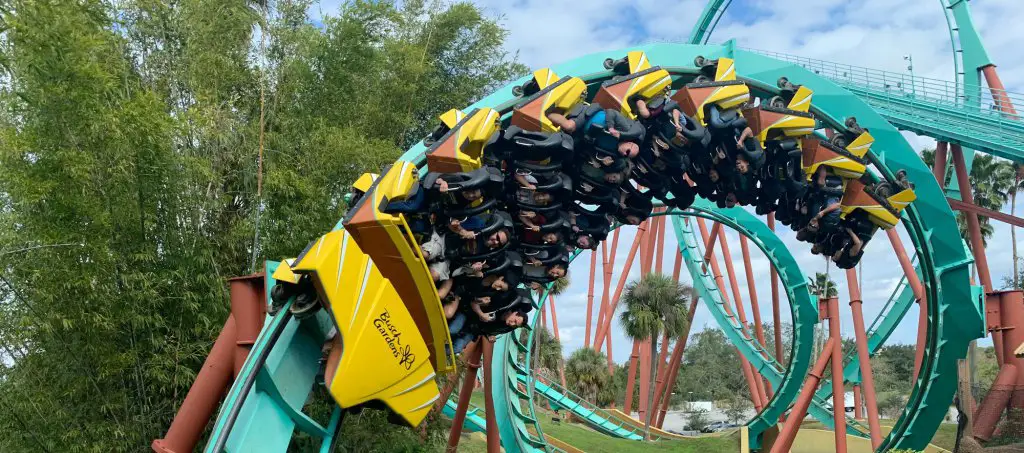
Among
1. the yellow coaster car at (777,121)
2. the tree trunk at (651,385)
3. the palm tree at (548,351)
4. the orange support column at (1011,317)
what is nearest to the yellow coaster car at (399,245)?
the yellow coaster car at (777,121)

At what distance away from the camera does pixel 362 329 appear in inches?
193

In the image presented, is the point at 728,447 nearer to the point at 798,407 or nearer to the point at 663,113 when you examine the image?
the point at 798,407

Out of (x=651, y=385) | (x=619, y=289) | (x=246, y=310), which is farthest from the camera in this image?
(x=619, y=289)

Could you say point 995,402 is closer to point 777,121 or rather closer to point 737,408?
point 777,121

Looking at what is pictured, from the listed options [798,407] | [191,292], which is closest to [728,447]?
[798,407]

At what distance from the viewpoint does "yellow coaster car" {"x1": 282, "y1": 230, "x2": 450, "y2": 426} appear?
479 cm

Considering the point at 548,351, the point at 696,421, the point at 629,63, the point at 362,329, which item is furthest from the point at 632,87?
the point at 696,421

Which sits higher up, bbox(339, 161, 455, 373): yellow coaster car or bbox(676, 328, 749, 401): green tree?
bbox(676, 328, 749, 401): green tree

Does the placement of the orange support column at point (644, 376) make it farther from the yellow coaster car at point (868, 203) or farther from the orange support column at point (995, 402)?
the yellow coaster car at point (868, 203)

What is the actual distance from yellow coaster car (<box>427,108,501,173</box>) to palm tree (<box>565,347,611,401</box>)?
18.0 m

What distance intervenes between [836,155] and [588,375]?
16.6 meters

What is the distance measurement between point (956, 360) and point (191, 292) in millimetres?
8554

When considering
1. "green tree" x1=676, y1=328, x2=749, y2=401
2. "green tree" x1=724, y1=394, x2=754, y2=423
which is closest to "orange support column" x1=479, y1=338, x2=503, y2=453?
"green tree" x1=724, y1=394, x2=754, y2=423

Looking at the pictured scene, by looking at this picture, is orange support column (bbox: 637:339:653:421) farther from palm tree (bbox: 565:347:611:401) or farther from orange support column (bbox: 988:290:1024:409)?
orange support column (bbox: 988:290:1024:409)
